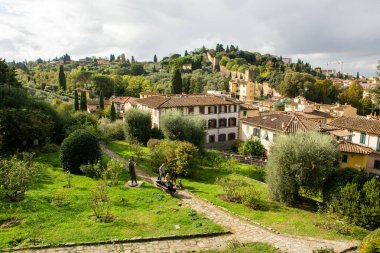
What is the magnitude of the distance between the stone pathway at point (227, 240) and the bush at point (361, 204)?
2360 millimetres

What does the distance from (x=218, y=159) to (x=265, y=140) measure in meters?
11.2

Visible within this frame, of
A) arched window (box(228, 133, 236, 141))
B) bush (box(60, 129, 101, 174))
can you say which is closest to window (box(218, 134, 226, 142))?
arched window (box(228, 133, 236, 141))

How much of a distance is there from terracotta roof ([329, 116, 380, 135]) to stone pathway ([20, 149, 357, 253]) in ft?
94.1

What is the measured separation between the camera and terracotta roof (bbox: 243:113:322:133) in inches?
1366

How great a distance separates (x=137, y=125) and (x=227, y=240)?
24523 mm

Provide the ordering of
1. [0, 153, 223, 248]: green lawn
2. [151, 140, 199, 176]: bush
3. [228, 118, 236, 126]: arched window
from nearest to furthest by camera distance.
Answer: [0, 153, 223, 248]: green lawn → [151, 140, 199, 176]: bush → [228, 118, 236, 126]: arched window

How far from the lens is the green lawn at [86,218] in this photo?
11.6 m

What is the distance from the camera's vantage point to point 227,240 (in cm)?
1250

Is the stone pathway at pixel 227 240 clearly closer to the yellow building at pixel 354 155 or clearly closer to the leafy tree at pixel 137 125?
the leafy tree at pixel 137 125

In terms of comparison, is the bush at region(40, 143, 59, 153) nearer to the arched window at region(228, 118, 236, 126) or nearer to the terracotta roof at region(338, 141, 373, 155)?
the arched window at region(228, 118, 236, 126)

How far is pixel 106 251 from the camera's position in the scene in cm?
1090

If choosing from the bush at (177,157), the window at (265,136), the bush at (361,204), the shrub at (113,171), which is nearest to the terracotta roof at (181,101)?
the window at (265,136)

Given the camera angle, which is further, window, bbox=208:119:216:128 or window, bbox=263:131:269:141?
window, bbox=208:119:216:128

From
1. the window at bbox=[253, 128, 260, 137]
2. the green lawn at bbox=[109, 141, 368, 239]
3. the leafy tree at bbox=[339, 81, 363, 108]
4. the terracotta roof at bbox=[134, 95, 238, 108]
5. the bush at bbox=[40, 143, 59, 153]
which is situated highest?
the leafy tree at bbox=[339, 81, 363, 108]
